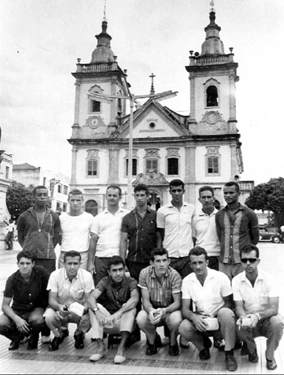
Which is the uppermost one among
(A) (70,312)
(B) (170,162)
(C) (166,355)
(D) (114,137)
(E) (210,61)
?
(E) (210,61)

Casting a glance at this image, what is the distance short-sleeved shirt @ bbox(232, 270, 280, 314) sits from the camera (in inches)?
182

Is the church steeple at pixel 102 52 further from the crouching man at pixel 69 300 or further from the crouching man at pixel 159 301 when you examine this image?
the crouching man at pixel 159 301

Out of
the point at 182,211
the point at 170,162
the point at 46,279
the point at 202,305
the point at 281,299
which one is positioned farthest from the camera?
the point at 170,162

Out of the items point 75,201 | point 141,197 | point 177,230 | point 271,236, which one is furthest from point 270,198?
point 75,201

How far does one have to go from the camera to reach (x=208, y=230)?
5754 mm

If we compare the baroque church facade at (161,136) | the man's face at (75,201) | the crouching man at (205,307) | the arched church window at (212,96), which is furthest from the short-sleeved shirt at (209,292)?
the arched church window at (212,96)

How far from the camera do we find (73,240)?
19.4 feet

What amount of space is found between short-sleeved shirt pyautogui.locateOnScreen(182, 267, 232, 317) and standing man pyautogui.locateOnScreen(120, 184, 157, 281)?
964 mm

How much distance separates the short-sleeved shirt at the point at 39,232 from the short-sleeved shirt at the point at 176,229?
1.54m

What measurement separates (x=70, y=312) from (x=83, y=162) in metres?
33.6

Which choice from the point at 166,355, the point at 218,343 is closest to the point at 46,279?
the point at 166,355

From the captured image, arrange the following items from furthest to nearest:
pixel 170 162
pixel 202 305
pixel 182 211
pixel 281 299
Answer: pixel 170 162 → pixel 281 299 → pixel 182 211 → pixel 202 305

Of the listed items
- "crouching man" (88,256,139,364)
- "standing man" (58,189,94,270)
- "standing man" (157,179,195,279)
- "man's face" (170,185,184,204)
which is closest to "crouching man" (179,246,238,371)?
"crouching man" (88,256,139,364)

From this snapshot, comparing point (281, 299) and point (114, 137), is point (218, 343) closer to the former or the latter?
point (281, 299)
